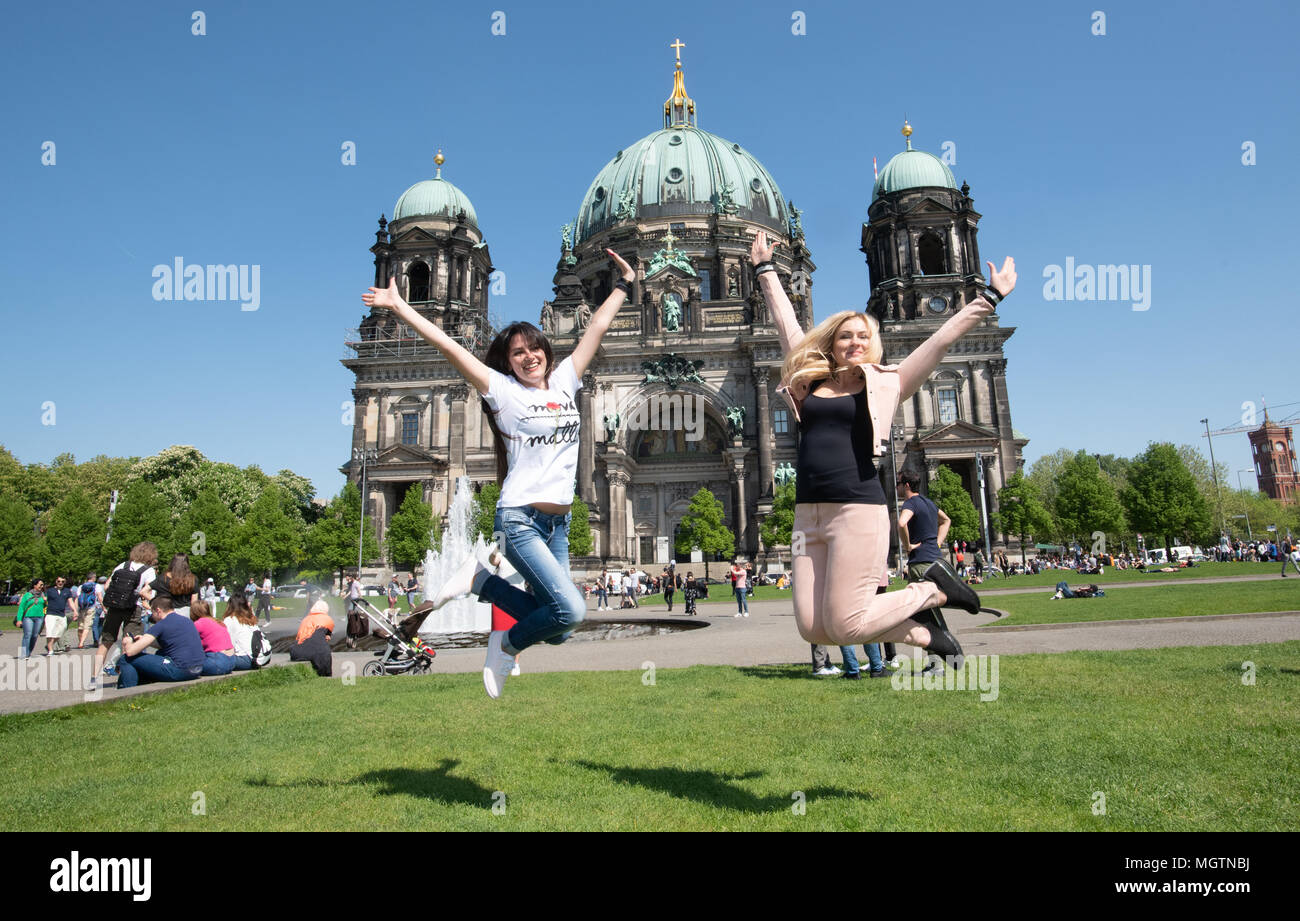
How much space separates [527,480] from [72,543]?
55594 millimetres

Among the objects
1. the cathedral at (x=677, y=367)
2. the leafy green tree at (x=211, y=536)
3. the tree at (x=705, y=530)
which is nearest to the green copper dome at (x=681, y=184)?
the cathedral at (x=677, y=367)

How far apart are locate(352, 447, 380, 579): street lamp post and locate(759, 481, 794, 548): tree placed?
26267 mm

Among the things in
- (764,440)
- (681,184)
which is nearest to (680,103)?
(681,184)

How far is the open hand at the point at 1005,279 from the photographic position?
403 centimetres

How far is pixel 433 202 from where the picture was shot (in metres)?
62.3

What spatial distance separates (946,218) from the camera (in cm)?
5819

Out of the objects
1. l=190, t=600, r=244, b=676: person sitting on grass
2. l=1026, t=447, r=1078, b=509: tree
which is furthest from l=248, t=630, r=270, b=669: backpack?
l=1026, t=447, r=1078, b=509: tree

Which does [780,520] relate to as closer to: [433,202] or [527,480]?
[433,202]

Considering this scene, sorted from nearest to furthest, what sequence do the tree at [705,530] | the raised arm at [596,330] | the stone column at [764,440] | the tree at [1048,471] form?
the raised arm at [596,330] < the tree at [705,530] < the stone column at [764,440] < the tree at [1048,471]

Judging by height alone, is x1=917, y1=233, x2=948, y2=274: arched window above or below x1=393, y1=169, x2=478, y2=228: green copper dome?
below

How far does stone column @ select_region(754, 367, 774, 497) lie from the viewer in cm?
5288

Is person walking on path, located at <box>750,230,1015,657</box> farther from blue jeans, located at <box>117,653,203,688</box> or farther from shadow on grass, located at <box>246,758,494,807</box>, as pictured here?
blue jeans, located at <box>117,653,203,688</box>

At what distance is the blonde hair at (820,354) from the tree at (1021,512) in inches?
1965

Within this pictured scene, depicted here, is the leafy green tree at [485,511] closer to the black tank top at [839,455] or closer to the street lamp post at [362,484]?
the street lamp post at [362,484]
